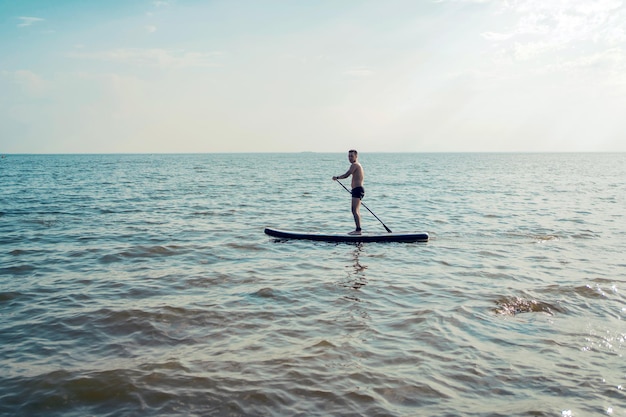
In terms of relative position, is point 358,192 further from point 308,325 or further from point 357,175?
point 308,325

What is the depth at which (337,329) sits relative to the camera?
7457 mm

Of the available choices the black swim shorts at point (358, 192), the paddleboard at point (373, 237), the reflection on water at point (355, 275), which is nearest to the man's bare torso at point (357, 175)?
the black swim shorts at point (358, 192)

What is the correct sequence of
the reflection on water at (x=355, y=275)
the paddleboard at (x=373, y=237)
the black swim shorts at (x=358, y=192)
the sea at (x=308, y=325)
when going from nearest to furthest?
1. the sea at (x=308, y=325)
2. the reflection on water at (x=355, y=275)
3. the paddleboard at (x=373, y=237)
4. the black swim shorts at (x=358, y=192)

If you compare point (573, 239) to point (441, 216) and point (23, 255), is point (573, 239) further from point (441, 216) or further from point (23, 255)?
point (23, 255)

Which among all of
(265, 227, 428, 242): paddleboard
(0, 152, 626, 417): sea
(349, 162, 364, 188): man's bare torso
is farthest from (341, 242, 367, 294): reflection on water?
(349, 162, 364, 188): man's bare torso

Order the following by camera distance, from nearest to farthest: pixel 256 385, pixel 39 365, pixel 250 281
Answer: pixel 256 385
pixel 39 365
pixel 250 281

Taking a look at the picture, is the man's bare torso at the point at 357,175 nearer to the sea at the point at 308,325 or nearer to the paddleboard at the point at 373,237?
the paddleboard at the point at 373,237

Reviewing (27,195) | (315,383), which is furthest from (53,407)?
(27,195)

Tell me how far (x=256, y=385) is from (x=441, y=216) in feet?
56.6

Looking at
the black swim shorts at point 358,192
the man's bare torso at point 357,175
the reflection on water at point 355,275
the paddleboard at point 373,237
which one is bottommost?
the reflection on water at point 355,275

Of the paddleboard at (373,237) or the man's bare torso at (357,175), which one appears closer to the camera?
the paddleboard at (373,237)

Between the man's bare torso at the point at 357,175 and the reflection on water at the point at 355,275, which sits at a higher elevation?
the man's bare torso at the point at 357,175

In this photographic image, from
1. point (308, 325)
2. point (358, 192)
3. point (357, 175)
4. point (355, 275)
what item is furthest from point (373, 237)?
point (308, 325)

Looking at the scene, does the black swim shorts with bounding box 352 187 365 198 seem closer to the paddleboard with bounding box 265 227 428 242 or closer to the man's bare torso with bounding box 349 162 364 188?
the man's bare torso with bounding box 349 162 364 188
